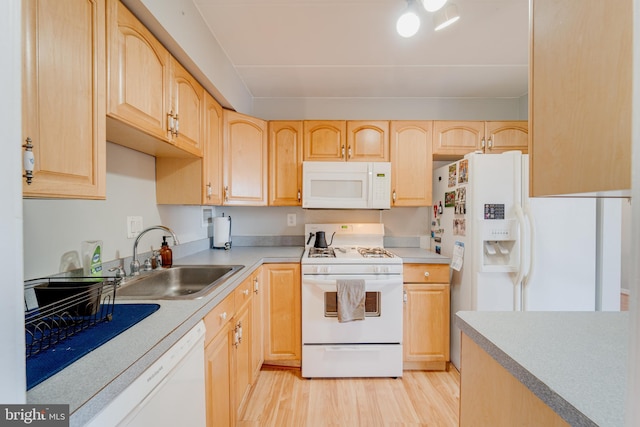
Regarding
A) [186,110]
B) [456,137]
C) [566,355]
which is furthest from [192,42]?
[456,137]

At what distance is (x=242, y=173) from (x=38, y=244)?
1398mm

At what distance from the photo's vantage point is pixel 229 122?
84.8 inches

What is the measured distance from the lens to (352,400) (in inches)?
70.9

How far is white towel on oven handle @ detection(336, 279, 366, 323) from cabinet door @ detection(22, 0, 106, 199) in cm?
153

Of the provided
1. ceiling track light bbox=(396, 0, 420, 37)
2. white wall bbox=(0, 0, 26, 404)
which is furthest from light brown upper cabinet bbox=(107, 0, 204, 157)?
ceiling track light bbox=(396, 0, 420, 37)

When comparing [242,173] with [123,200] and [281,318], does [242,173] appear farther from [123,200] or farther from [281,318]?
[281,318]

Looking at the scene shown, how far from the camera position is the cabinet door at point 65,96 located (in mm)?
668

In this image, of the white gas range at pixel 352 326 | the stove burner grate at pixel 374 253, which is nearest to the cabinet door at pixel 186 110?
the white gas range at pixel 352 326

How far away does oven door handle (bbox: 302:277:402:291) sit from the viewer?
6.51 feet

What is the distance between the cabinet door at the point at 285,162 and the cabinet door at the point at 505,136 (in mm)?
1741

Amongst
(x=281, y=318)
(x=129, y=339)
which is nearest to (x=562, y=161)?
(x=129, y=339)

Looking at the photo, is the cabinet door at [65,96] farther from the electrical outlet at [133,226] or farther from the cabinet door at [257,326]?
the cabinet door at [257,326]

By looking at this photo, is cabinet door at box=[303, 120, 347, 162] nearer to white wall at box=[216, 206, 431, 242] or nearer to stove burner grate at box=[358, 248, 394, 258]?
white wall at box=[216, 206, 431, 242]

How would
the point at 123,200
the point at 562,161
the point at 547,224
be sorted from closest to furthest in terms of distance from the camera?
the point at 562,161
the point at 123,200
the point at 547,224
